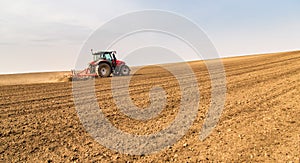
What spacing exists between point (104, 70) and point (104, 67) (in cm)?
19

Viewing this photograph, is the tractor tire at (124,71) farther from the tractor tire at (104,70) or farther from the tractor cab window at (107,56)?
the tractor cab window at (107,56)

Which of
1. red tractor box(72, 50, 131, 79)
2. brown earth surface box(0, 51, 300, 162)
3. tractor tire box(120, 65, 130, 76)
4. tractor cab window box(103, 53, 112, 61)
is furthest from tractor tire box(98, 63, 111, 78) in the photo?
brown earth surface box(0, 51, 300, 162)

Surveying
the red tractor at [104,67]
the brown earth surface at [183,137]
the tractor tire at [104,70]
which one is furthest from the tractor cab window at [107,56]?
the brown earth surface at [183,137]

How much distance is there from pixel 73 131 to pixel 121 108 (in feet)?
6.62

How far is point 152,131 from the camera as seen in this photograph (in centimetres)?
490

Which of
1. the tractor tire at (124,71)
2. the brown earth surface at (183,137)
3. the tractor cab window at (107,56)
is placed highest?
the tractor cab window at (107,56)

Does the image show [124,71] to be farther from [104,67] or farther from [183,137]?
[183,137]

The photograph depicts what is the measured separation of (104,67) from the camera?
1598cm

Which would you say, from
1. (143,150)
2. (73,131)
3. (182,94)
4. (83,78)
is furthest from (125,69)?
(143,150)

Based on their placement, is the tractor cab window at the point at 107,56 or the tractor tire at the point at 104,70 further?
the tractor cab window at the point at 107,56

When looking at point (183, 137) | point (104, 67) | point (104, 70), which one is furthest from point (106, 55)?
point (183, 137)

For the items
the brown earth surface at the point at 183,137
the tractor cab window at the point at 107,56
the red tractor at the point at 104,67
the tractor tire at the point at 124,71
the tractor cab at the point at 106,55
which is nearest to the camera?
the brown earth surface at the point at 183,137

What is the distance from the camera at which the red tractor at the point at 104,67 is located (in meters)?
15.8

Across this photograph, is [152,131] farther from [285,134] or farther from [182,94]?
[182,94]
